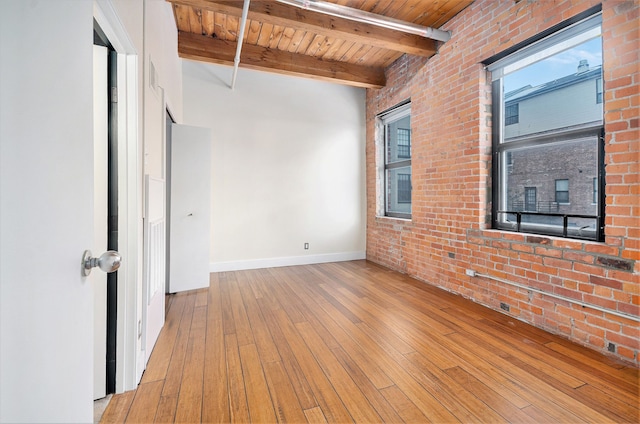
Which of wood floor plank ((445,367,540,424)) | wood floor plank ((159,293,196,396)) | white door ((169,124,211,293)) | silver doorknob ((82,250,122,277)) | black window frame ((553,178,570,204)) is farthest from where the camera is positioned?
white door ((169,124,211,293))

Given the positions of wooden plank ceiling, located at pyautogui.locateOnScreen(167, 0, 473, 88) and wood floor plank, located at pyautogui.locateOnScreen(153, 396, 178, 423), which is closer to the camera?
wood floor plank, located at pyautogui.locateOnScreen(153, 396, 178, 423)

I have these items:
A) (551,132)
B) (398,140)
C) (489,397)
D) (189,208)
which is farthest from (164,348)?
(398,140)

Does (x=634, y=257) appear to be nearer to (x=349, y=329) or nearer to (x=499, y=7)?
(x=349, y=329)

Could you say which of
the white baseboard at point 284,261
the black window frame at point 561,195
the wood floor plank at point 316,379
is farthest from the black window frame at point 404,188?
the wood floor plank at point 316,379

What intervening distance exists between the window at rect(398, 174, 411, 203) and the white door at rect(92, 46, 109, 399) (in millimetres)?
3656

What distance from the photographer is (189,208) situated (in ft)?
11.2

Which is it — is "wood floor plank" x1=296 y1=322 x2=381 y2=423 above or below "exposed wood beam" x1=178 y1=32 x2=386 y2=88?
below

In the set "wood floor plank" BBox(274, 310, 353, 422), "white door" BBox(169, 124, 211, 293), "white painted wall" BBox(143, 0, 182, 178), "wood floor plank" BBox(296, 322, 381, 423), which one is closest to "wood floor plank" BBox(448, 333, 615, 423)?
"wood floor plank" BBox(296, 322, 381, 423)

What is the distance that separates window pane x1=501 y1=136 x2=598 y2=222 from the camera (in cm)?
223

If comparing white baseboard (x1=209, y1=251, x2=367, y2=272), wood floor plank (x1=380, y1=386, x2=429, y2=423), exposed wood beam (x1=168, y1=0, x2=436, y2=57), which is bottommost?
wood floor plank (x1=380, y1=386, x2=429, y2=423)

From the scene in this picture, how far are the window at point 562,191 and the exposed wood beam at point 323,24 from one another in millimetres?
2104

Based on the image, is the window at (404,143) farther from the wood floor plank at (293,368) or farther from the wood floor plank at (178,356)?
the wood floor plank at (178,356)

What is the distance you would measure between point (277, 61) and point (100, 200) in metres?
3.14

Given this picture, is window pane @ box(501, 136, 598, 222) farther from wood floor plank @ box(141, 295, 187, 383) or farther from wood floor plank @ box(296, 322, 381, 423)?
wood floor plank @ box(141, 295, 187, 383)
